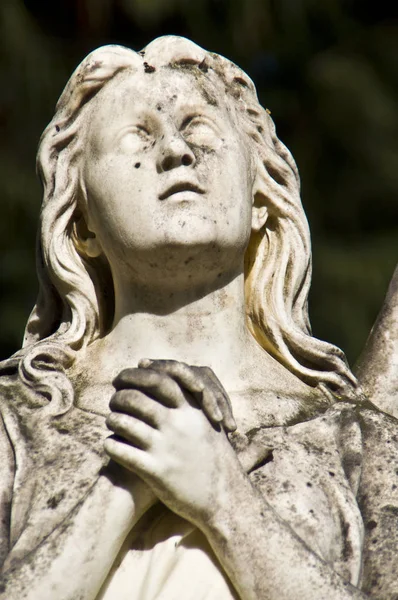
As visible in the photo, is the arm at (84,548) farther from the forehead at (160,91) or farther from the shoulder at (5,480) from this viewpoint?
the forehead at (160,91)

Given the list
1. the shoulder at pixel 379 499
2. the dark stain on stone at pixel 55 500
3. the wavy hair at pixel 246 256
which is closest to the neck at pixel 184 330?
the wavy hair at pixel 246 256

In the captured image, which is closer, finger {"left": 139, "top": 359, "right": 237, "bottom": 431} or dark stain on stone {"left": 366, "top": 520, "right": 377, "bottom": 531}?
finger {"left": 139, "top": 359, "right": 237, "bottom": 431}

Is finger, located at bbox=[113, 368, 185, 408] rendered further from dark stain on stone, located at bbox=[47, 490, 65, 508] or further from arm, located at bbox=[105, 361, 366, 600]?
dark stain on stone, located at bbox=[47, 490, 65, 508]

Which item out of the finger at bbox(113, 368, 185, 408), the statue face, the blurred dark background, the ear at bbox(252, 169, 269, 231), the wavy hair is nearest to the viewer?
the finger at bbox(113, 368, 185, 408)

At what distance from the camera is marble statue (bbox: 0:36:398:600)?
452 cm

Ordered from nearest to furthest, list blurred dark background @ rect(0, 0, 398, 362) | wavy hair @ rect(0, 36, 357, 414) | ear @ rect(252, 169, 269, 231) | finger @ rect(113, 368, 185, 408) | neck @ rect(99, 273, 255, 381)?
1. finger @ rect(113, 368, 185, 408)
2. neck @ rect(99, 273, 255, 381)
3. wavy hair @ rect(0, 36, 357, 414)
4. ear @ rect(252, 169, 269, 231)
5. blurred dark background @ rect(0, 0, 398, 362)

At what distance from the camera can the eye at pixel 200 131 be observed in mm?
5160

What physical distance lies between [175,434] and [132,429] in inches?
3.8

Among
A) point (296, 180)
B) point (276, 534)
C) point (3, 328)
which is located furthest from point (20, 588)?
point (3, 328)

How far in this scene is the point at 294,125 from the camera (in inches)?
403

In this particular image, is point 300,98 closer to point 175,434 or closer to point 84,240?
point 84,240

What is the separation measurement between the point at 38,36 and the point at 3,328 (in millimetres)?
1509

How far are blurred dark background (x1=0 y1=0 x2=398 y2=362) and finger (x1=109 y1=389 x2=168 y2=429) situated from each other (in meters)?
4.80

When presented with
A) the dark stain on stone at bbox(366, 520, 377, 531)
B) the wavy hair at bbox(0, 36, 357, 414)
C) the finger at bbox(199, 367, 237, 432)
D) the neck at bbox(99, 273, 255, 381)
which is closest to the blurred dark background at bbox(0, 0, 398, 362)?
the wavy hair at bbox(0, 36, 357, 414)
